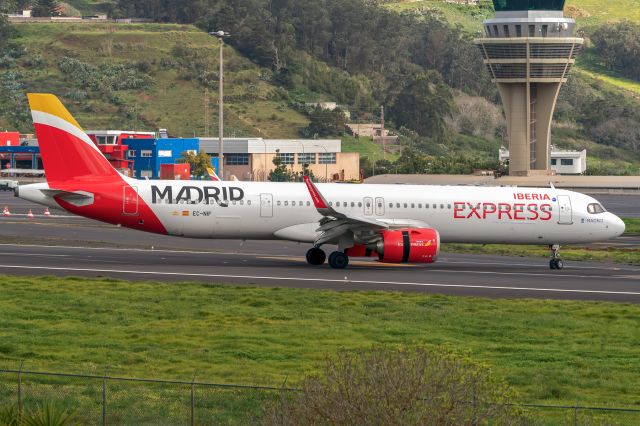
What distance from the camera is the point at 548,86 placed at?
130m

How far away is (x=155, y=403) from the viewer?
22.6 m

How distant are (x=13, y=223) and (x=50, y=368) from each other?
140ft

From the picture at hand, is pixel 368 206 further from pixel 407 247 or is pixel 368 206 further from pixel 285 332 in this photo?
pixel 285 332

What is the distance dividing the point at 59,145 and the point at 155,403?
80.3 feet

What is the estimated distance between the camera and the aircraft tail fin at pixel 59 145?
45156 millimetres

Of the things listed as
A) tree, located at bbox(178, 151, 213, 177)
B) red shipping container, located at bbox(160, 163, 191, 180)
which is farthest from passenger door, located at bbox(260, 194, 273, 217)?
tree, located at bbox(178, 151, 213, 177)

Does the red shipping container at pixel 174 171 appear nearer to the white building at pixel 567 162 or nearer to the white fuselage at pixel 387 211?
the white fuselage at pixel 387 211

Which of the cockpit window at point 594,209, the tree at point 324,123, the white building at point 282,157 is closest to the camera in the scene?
the cockpit window at point 594,209

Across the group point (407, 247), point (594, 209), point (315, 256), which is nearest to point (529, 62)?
point (594, 209)

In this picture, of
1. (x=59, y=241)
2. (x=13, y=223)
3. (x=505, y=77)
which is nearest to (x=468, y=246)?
(x=59, y=241)

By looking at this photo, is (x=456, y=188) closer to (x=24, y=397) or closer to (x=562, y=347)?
(x=562, y=347)

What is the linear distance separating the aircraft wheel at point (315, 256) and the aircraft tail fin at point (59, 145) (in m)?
8.98

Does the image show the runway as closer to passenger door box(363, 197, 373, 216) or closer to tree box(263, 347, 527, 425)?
passenger door box(363, 197, 373, 216)

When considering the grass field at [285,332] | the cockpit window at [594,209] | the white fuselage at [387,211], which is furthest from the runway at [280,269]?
the grass field at [285,332]
